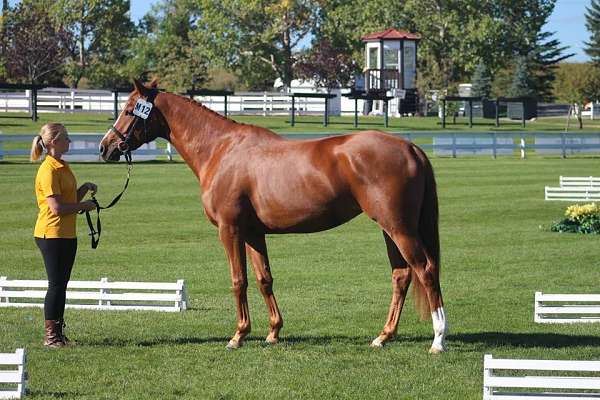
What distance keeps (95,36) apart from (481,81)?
32715 millimetres

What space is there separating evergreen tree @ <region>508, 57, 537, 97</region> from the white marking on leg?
3499 inches

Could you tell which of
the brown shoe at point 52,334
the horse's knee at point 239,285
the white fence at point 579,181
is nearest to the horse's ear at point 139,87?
the horse's knee at point 239,285

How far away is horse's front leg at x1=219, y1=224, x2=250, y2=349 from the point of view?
10945 millimetres

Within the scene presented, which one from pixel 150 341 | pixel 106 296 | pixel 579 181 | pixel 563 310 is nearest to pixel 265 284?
pixel 150 341

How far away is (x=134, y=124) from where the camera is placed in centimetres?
1159

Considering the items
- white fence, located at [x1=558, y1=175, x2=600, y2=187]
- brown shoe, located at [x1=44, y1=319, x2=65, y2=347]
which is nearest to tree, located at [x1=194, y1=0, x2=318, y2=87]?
white fence, located at [x1=558, y1=175, x2=600, y2=187]

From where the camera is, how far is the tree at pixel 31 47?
7244 centimetres

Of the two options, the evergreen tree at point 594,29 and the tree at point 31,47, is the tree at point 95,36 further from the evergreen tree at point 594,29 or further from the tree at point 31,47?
the evergreen tree at point 594,29

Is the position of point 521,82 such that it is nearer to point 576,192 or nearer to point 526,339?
point 576,192

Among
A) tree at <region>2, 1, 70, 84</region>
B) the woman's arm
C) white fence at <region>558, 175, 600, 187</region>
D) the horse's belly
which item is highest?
tree at <region>2, 1, 70, 84</region>

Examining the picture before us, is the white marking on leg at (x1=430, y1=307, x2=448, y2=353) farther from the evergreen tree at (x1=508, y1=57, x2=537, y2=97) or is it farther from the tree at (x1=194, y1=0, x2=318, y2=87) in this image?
the evergreen tree at (x1=508, y1=57, x2=537, y2=97)

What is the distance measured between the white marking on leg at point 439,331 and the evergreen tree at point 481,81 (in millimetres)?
86591

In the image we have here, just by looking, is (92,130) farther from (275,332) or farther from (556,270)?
(275,332)

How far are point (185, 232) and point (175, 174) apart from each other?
14021mm
